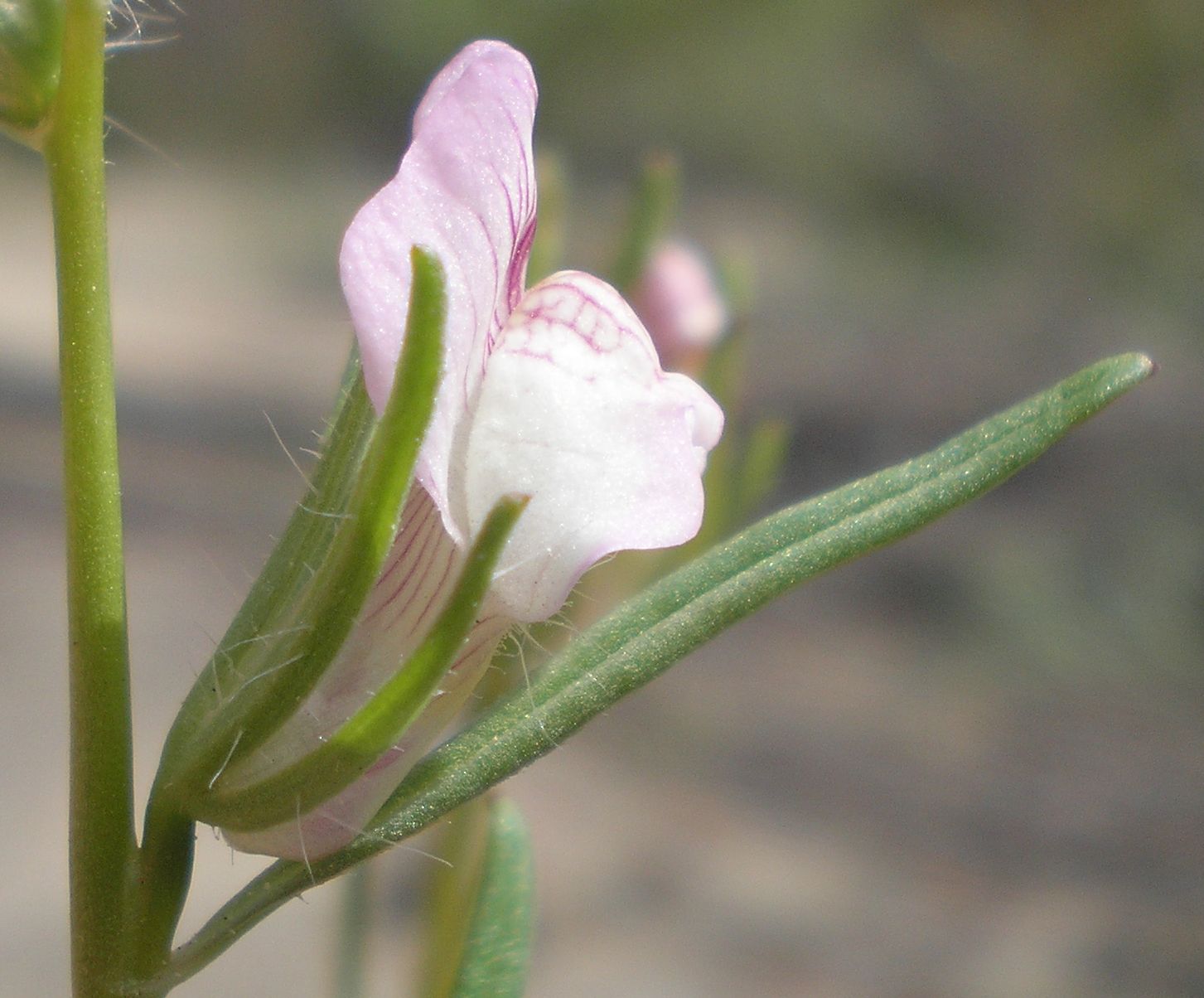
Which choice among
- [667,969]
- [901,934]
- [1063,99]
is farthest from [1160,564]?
[1063,99]

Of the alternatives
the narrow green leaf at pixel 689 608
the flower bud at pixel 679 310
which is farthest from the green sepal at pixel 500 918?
the flower bud at pixel 679 310

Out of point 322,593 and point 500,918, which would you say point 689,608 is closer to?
point 322,593

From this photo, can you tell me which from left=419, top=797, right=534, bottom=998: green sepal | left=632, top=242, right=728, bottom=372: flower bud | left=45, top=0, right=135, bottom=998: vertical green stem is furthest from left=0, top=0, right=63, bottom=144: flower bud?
left=632, top=242, right=728, bottom=372: flower bud

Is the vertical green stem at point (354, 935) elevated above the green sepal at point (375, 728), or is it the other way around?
the vertical green stem at point (354, 935)

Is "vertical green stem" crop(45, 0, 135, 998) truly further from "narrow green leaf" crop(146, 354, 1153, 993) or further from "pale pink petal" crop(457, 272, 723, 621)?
"pale pink petal" crop(457, 272, 723, 621)

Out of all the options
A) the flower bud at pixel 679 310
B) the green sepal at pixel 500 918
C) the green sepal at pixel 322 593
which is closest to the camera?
the green sepal at pixel 322 593

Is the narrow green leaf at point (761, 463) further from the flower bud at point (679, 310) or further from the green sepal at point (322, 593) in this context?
the green sepal at point (322, 593)

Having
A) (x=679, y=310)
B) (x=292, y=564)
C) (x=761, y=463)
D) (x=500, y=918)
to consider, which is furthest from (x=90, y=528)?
(x=679, y=310)
